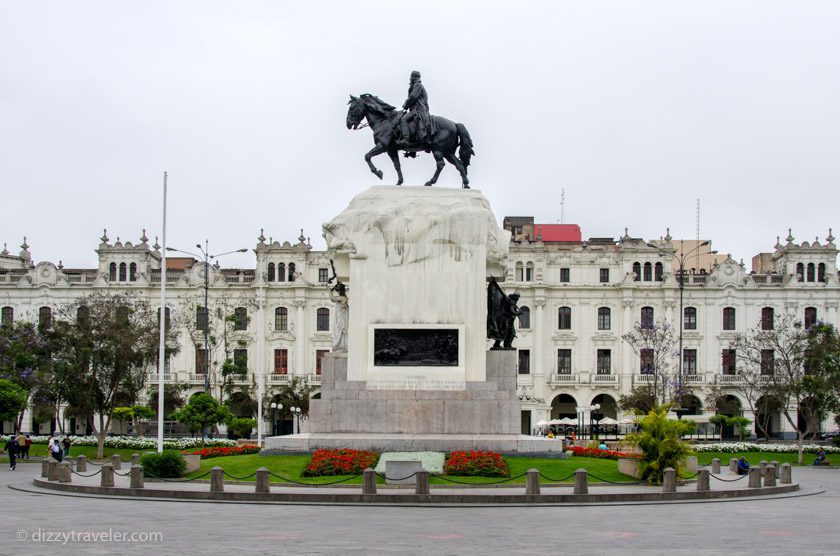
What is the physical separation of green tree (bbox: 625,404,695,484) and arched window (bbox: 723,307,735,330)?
194 ft

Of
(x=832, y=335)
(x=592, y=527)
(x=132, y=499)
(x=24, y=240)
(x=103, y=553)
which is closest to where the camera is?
(x=103, y=553)

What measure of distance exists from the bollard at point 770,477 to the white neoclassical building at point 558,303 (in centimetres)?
5287

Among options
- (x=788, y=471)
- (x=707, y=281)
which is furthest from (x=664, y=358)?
(x=788, y=471)

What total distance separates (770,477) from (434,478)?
369 inches

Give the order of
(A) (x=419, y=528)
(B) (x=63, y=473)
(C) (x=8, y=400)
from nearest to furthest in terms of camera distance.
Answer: (A) (x=419, y=528)
(B) (x=63, y=473)
(C) (x=8, y=400)

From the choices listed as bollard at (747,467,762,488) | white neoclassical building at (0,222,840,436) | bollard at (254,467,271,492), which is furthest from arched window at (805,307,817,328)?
bollard at (254,467,271,492)

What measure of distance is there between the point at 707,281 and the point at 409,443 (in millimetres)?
59933

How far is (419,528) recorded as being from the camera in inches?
744

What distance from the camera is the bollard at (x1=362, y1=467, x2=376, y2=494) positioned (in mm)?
24141

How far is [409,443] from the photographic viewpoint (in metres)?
28.4

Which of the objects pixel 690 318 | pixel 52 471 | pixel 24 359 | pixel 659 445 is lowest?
pixel 52 471

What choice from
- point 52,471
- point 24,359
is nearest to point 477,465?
point 52,471

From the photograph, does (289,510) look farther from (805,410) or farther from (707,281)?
(707,281)

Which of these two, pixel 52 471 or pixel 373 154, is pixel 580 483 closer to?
pixel 373 154
